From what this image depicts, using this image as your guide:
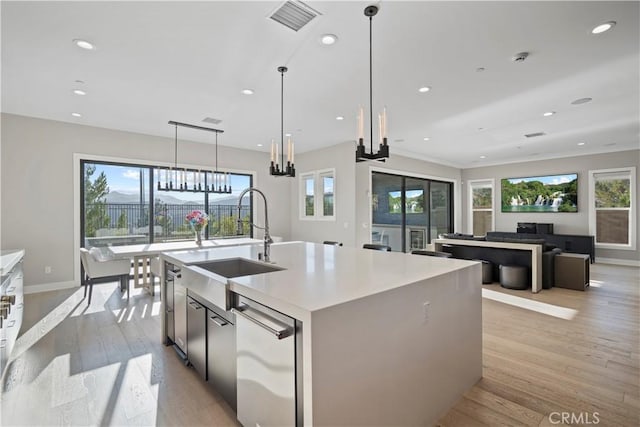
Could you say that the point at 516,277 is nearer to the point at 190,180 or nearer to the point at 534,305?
the point at 534,305

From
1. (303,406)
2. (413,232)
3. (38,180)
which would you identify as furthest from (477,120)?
(38,180)

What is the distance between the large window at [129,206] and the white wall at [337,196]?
232 centimetres

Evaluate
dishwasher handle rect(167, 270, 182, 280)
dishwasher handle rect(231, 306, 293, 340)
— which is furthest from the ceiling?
dishwasher handle rect(231, 306, 293, 340)

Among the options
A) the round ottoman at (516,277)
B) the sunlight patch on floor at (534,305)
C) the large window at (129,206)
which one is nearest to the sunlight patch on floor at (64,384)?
the large window at (129,206)

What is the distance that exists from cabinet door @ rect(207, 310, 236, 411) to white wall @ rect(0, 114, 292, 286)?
4660 millimetres

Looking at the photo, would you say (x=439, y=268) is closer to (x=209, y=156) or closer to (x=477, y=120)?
(x=477, y=120)

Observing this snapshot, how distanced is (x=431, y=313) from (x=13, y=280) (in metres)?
3.78

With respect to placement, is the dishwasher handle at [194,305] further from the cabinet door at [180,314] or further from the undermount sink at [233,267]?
the undermount sink at [233,267]

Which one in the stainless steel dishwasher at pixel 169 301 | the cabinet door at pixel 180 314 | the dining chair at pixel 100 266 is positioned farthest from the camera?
the dining chair at pixel 100 266

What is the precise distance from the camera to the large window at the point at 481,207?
9.59 meters

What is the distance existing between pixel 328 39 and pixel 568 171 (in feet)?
27.9

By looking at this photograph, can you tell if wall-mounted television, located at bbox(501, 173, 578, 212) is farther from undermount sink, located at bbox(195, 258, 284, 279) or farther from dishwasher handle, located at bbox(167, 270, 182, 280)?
dishwasher handle, located at bbox(167, 270, 182, 280)

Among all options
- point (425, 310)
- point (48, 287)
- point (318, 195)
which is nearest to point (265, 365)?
point (425, 310)

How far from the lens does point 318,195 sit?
7.30 metres
